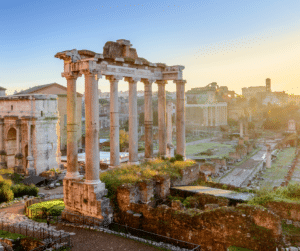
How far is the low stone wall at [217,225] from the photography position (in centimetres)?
916

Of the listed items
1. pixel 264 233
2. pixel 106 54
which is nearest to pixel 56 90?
pixel 106 54

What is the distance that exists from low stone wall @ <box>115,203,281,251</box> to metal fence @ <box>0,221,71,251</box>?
2.78m

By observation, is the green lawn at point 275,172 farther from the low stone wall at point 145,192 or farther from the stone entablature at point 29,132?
the stone entablature at point 29,132

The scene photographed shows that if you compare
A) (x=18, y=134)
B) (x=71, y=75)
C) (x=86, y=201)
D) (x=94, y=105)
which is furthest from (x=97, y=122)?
(x=18, y=134)

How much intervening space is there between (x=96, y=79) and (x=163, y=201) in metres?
6.30

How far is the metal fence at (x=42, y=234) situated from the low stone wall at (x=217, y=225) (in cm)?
278

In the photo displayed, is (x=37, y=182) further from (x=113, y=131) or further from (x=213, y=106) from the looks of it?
(x=213, y=106)

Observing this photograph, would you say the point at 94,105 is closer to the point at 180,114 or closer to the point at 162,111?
the point at 162,111

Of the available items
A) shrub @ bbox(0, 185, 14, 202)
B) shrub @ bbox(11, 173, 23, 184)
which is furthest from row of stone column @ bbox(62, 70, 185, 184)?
shrub @ bbox(11, 173, 23, 184)

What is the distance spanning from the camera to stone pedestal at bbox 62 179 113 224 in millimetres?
12289

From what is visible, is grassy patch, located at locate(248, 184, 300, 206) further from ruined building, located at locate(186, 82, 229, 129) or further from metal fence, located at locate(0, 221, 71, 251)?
ruined building, located at locate(186, 82, 229, 129)

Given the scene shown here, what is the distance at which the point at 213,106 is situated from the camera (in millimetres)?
105375

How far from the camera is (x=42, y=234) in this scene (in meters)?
11.9

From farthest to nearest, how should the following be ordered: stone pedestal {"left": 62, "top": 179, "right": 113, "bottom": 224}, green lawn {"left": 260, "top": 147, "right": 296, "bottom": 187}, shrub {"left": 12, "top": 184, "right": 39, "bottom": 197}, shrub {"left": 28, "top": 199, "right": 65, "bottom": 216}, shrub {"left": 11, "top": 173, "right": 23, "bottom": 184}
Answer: shrub {"left": 11, "top": 173, "right": 23, "bottom": 184}, green lawn {"left": 260, "top": 147, "right": 296, "bottom": 187}, shrub {"left": 12, "top": 184, "right": 39, "bottom": 197}, shrub {"left": 28, "top": 199, "right": 65, "bottom": 216}, stone pedestal {"left": 62, "top": 179, "right": 113, "bottom": 224}
